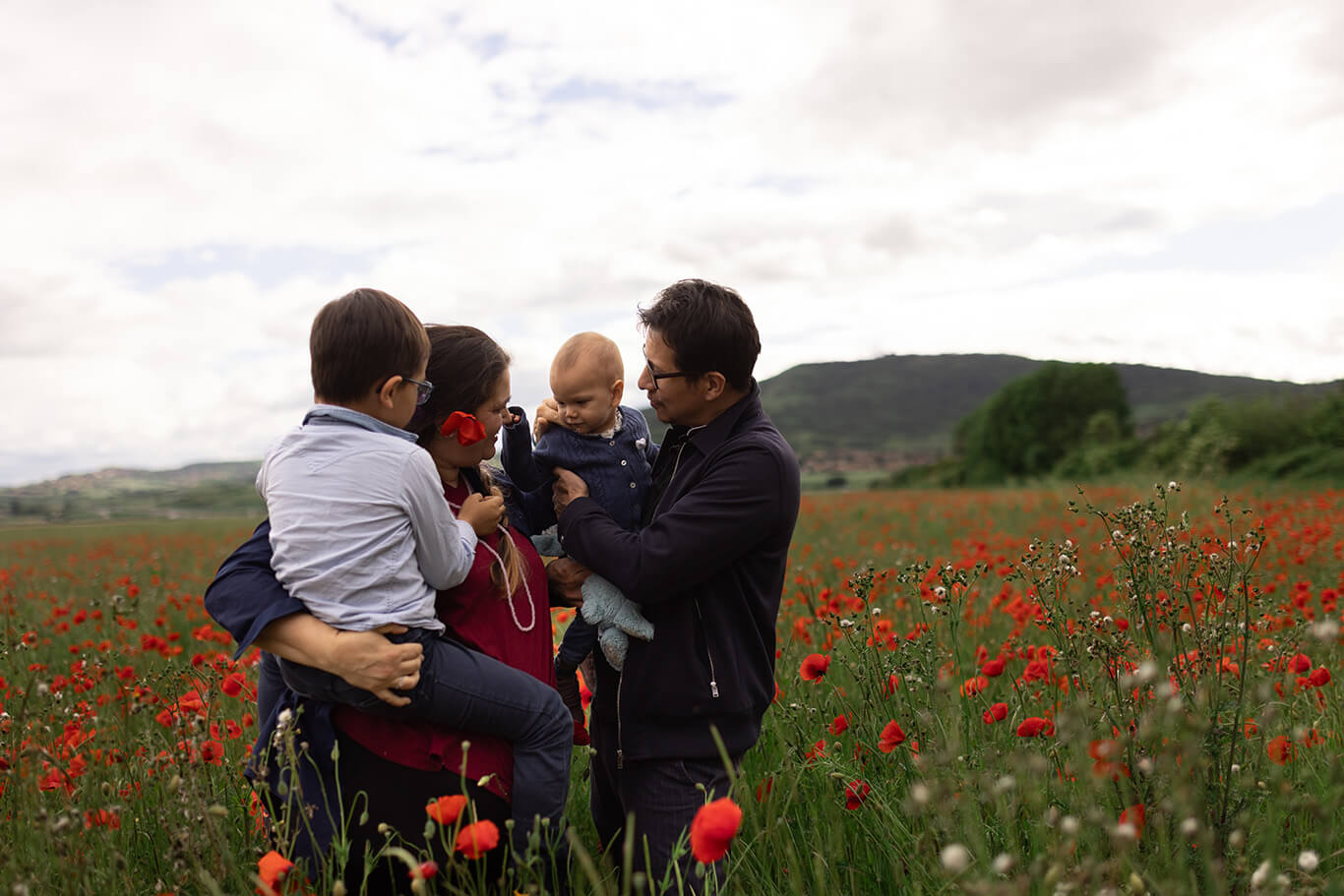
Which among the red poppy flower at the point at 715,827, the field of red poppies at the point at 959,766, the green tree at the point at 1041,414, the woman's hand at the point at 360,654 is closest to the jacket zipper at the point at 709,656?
the field of red poppies at the point at 959,766

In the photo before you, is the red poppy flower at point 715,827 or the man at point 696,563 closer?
the red poppy flower at point 715,827

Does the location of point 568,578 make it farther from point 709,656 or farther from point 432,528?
point 432,528

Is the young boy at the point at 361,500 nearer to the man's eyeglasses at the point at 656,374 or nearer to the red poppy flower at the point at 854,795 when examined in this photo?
the man's eyeglasses at the point at 656,374

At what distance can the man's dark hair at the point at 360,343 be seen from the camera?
6.84 ft

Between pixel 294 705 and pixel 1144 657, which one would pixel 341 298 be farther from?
pixel 1144 657

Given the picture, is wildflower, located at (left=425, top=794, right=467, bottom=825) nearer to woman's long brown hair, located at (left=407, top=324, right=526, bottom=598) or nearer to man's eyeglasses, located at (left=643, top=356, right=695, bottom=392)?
woman's long brown hair, located at (left=407, top=324, right=526, bottom=598)

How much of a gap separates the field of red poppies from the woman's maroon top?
0.56ft

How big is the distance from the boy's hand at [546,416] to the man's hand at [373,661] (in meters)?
0.87

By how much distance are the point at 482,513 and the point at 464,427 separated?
226 millimetres

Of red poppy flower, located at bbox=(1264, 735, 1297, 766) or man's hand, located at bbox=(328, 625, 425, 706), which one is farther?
red poppy flower, located at bbox=(1264, 735, 1297, 766)

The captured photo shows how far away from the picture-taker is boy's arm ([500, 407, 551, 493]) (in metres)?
2.66

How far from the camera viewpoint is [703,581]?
2.50 metres

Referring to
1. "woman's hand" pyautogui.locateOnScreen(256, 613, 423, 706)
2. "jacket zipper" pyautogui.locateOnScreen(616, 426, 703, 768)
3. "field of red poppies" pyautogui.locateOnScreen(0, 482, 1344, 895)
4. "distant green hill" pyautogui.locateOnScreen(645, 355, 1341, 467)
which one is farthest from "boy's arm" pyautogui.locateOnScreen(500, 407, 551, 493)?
"distant green hill" pyautogui.locateOnScreen(645, 355, 1341, 467)

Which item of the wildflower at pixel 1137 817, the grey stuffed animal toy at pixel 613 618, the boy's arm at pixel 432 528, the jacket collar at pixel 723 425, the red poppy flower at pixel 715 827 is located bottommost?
the wildflower at pixel 1137 817
